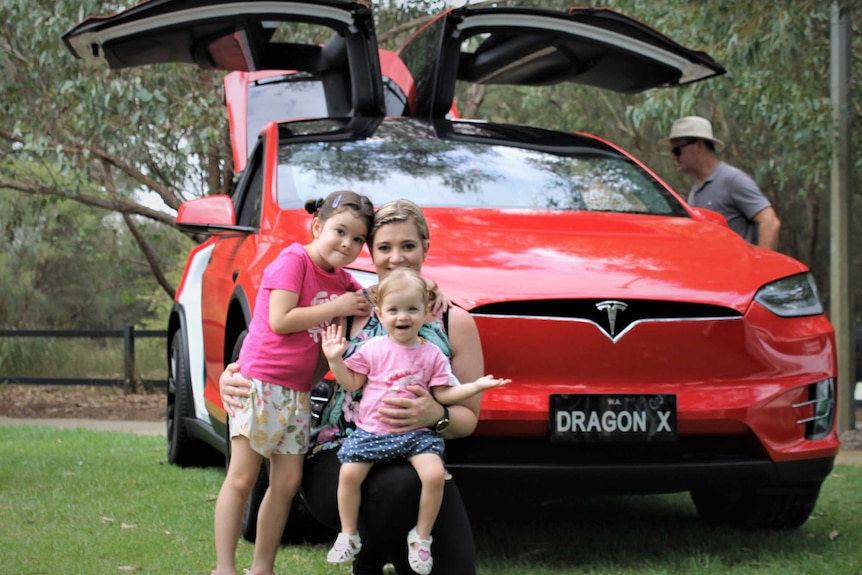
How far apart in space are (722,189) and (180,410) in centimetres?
325

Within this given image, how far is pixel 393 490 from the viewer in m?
3.21

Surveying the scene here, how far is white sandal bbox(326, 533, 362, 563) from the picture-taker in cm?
321

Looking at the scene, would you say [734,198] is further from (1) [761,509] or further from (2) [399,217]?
(2) [399,217]

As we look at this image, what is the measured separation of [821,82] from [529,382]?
8524 mm

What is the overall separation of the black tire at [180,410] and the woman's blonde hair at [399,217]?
126 inches

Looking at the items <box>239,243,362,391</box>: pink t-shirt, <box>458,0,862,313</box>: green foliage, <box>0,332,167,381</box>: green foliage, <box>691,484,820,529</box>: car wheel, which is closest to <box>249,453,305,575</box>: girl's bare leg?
<box>239,243,362,391</box>: pink t-shirt

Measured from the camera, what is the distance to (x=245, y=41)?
6.12 meters

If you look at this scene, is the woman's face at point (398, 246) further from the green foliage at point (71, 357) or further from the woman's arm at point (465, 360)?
the green foliage at point (71, 357)

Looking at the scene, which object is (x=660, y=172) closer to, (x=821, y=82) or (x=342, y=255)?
(x=821, y=82)

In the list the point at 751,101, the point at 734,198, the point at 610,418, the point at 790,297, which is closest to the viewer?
the point at 610,418

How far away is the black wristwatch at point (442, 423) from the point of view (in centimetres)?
331

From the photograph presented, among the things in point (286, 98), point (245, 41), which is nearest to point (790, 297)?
point (245, 41)

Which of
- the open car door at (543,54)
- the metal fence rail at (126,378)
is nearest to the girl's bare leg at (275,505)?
the open car door at (543,54)

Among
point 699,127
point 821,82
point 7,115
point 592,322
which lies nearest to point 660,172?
point 821,82
